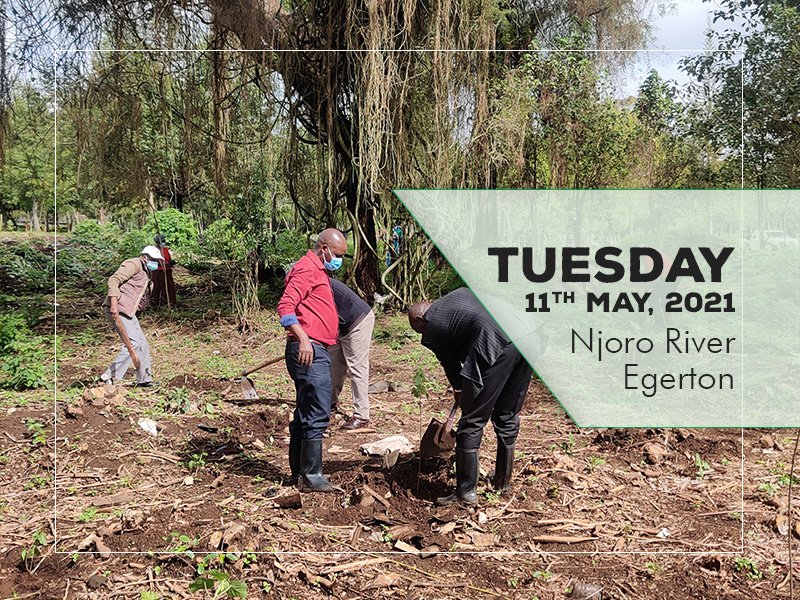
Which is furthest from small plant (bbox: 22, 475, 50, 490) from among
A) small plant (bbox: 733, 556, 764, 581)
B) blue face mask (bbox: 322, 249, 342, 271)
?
small plant (bbox: 733, 556, 764, 581)

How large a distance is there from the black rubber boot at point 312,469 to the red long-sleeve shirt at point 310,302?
26.6 inches

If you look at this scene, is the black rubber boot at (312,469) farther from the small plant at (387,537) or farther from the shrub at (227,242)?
the shrub at (227,242)

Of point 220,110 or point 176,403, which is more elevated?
point 220,110

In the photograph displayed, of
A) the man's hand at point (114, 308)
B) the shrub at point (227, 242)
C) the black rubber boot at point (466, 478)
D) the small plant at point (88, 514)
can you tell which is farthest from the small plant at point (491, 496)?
the shrub at point (227, 242)

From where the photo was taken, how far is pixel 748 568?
381 centimetres

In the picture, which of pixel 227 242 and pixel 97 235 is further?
pixel 97 235

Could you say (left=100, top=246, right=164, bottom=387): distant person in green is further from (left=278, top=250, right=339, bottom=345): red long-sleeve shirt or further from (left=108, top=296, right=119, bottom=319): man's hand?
(left=278, top=250, right=339, bottom=345): red long-sleeve shirt

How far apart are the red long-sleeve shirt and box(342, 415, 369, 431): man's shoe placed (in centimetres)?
205

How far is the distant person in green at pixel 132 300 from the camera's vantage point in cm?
746

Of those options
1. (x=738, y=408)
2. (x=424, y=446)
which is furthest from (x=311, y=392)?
(x=738, y=408)

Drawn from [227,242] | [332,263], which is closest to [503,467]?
[332,263]

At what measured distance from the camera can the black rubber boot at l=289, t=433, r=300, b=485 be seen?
482 cm

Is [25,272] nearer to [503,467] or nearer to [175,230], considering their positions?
[175,230]
